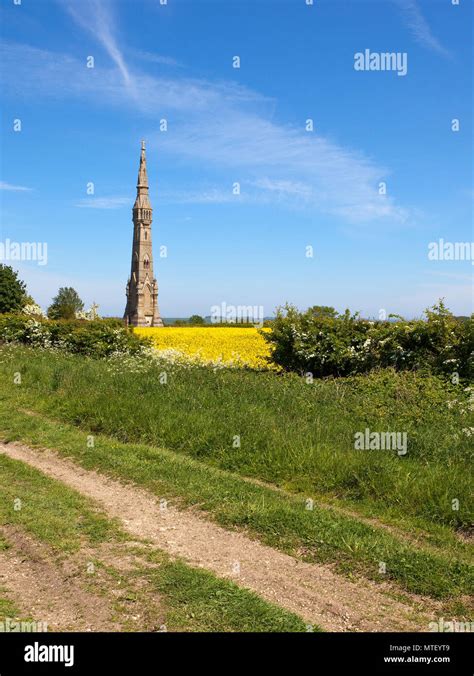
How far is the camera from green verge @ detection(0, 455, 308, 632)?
4.46 meters

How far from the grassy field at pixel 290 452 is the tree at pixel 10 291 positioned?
25477 millimetres

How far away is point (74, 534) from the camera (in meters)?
6.16

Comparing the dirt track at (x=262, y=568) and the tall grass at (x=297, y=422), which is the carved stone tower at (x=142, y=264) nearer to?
the tall grass at (x=297, y=422)

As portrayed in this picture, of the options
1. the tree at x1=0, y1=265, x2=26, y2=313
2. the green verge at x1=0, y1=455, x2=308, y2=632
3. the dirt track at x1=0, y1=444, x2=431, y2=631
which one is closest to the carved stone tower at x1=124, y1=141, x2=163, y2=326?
the tree at x1=0, y1=265, x2=26, y2=313

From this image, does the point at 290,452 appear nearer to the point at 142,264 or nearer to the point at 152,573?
the point at 152,573

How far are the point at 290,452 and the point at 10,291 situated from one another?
114 feet

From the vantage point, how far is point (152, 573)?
17.3 feet

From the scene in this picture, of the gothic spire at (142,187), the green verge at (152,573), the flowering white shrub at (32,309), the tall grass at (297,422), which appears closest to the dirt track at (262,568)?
the green verge at (152,573)

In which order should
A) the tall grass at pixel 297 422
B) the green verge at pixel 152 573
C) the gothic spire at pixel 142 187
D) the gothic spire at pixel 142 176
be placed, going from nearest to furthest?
the green verge at pixel 152 573, the tall grass at pixel 297 422, the gothic spire at pixel 142 187, the gothic spire at pixel 142 176

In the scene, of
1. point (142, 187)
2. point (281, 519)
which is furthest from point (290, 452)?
point (142, 187)

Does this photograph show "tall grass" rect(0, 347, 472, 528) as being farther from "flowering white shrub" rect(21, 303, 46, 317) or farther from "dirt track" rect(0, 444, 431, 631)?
"flowering white shrub" rect(21, 303, 46, 317)

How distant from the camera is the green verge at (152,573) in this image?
446cm
